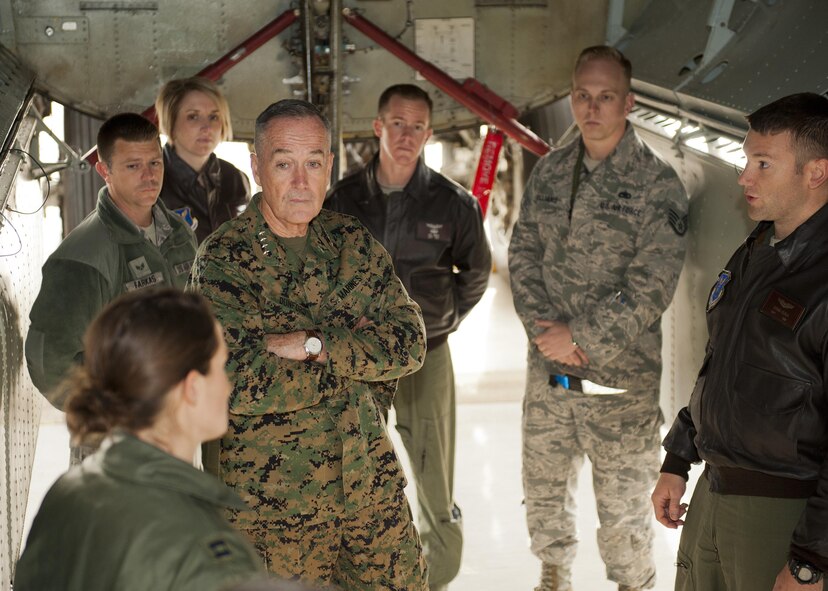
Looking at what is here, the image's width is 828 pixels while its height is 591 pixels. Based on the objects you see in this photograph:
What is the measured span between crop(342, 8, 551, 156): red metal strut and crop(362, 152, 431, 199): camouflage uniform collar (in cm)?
102

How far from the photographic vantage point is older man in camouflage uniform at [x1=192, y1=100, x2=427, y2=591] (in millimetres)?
2299

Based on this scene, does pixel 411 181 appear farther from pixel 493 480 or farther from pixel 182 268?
pixel 493 480

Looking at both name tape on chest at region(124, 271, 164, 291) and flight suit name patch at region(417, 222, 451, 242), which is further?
flight suit name patch at region(417, 222, 451, 242)

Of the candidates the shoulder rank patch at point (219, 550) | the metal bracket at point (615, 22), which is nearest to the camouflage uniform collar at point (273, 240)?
the shoulder rank patch at point (219, 550)

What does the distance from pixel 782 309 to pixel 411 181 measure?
170cm

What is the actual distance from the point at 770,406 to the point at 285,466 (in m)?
1.09

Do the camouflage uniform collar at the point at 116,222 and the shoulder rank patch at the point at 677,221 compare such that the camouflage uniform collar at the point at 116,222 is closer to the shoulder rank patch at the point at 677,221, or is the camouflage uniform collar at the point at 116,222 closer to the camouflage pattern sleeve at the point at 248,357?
the camouflage pattern sleeve at the point at 248,357

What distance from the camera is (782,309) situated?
2.19 meters

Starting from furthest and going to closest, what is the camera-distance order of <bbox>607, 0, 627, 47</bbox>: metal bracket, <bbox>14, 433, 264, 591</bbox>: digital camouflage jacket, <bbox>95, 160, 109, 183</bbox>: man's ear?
<bbox>607, 0, 627, 47</bbox>: metal bracket, <bbox>95, 160, 109, 183</bbox>: man's ear, <bbox>14, 433, 264, 591</bbox>: digital camouflage jacket

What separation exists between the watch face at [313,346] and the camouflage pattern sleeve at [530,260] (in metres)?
1.33

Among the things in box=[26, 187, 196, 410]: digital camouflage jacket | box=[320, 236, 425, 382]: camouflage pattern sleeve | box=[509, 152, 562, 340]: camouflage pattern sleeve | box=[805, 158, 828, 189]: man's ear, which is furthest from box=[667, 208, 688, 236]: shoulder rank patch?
box=[26, 187, 196, 410]: digital camouflage jacket

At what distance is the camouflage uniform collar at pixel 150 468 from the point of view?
133 centimetres

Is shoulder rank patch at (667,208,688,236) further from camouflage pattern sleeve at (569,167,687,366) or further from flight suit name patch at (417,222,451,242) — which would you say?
flight suit name patch at (417,222,451,242)

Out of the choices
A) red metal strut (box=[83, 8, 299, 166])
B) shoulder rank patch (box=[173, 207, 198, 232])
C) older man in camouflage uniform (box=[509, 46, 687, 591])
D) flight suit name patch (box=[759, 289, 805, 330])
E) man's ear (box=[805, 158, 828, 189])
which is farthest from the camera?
red metal strut (box=[83, 8, 299, 166])
